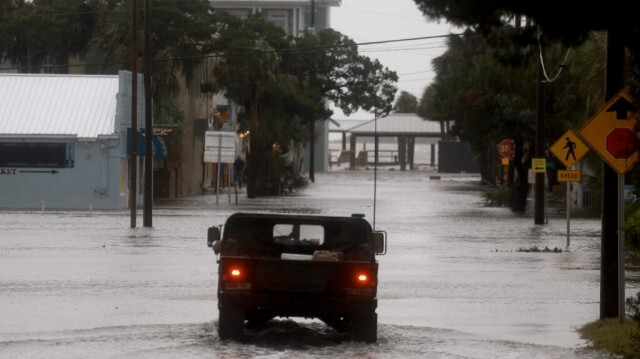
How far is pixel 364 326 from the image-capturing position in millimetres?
14617

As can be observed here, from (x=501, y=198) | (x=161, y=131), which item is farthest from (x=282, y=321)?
(x=501, y=198)

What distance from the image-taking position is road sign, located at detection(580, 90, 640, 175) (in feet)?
51.5

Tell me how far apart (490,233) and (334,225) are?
22.7 meters

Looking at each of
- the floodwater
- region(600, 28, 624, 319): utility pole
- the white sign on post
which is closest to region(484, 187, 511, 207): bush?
the white sign on post

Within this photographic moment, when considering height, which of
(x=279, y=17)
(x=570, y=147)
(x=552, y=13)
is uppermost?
(x=279, y=17)

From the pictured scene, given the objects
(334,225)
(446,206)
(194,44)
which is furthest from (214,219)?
(334,225)

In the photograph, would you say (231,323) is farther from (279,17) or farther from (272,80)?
(279,17)

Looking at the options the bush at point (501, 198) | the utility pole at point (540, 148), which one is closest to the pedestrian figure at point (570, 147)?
the utility pole at point (540, 148)

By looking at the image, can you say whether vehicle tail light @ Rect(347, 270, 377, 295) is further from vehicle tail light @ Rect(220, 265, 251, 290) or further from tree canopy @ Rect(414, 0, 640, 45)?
tree canopy @ Rect(414, 0, 640, 45)

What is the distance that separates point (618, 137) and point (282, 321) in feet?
14.9

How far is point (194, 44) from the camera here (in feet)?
214

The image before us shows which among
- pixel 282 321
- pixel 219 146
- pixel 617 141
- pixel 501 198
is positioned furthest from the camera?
pixel 219 146

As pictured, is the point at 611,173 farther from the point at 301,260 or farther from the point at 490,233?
the point at 490,233

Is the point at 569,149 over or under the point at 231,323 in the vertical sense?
over
